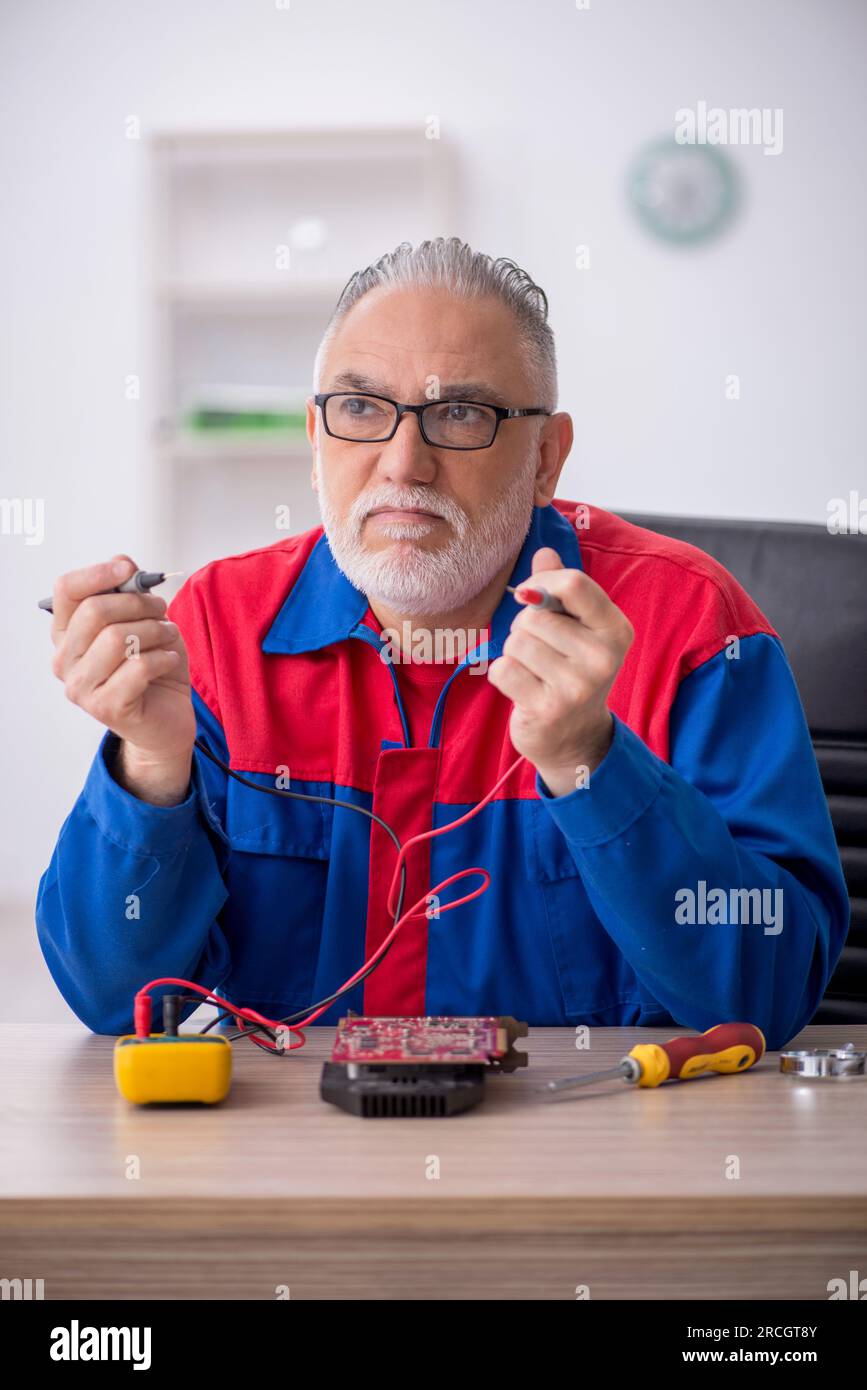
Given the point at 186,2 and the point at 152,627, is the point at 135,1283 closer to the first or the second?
the point at 152,627

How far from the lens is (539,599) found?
1.04m

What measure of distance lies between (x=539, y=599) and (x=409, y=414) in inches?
19.9

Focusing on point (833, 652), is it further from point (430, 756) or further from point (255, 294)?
point (255, 294)

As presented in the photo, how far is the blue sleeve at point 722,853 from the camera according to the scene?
109 cm

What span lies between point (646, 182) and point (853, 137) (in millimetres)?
562

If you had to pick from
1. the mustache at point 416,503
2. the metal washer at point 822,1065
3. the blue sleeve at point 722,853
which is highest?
the mustache at point 416,503

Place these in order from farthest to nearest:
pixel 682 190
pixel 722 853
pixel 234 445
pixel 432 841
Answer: pixel 682 190, pixel 234 445, pixel 432 841, pixel 722 853

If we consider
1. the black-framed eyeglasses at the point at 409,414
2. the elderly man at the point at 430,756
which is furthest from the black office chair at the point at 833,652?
the black-framed eyeglasses at the point at 409,414

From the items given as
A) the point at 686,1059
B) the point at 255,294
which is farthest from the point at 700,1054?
the point at 255,294

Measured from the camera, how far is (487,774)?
4.87ft

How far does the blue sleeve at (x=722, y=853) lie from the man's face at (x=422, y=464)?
28cm

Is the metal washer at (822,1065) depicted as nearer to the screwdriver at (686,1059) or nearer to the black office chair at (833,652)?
the screwdriver at (686,1059)

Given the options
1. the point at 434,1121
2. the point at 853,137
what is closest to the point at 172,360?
the point at 853,137

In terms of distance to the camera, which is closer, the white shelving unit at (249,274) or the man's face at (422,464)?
the man's face at (422,464)
